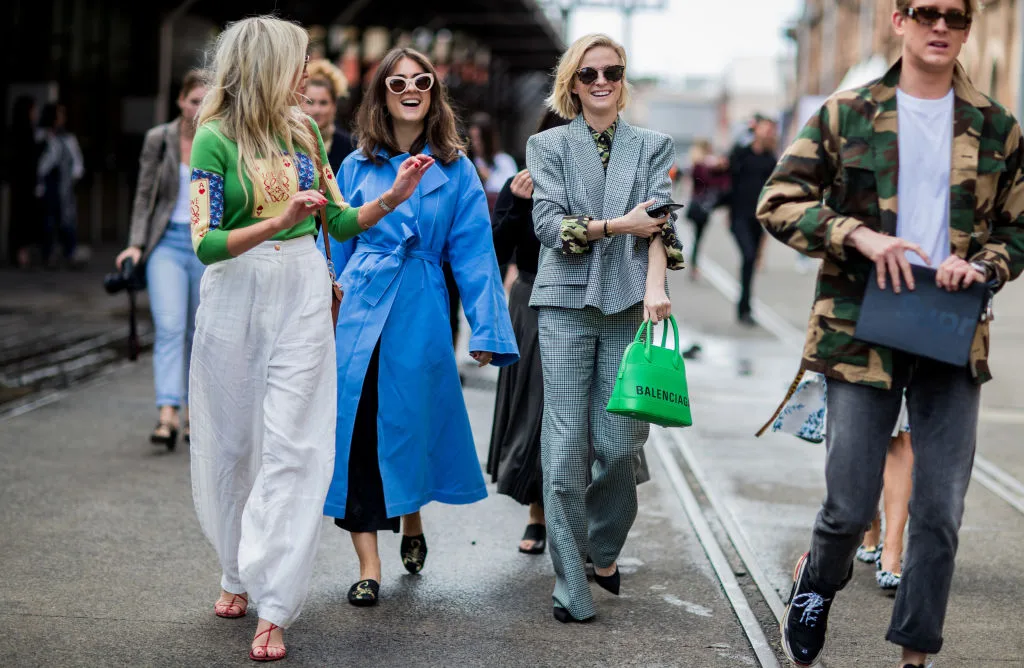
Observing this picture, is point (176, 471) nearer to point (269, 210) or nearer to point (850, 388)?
point (269, 210)

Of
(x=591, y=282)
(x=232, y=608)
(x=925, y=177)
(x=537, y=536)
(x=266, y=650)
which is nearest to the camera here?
(x=925, y=177)

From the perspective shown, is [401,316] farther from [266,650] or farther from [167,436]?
[167,436]

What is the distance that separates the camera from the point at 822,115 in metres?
3.85

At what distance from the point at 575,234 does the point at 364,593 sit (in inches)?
54.2

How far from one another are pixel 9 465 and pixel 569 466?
3.31 metres

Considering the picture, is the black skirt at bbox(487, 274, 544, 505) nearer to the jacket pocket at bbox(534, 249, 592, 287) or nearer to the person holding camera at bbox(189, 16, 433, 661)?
the jacket pocket at bbox(534, 249, 592, 287)

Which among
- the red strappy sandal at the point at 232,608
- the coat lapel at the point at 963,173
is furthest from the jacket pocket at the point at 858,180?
the red strappy sandal at the point at 232,608

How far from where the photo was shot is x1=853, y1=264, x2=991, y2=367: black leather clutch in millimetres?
3611

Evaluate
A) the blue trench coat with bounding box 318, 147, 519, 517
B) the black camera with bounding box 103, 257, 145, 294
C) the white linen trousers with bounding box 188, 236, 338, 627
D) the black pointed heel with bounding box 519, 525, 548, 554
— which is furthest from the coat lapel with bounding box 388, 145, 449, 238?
the black camera with bounding box 103, 257, 145, 294

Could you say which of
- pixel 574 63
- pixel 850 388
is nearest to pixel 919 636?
pixel 850 388

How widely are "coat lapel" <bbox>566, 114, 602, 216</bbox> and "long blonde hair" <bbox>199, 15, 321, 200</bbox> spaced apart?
1.02 m

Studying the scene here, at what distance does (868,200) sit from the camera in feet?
12.4

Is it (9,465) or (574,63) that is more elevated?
(574,63)

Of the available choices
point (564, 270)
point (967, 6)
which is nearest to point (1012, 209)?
point (967, 6)
